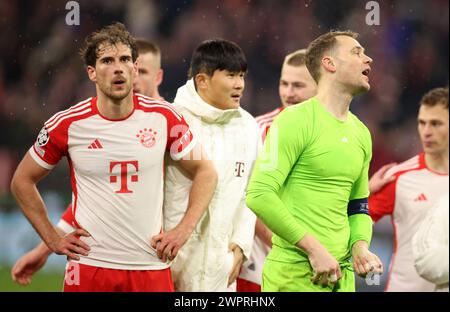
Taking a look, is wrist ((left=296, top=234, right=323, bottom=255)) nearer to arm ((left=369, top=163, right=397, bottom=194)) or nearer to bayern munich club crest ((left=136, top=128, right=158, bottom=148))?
bayern munich club crest ((left=136, top=128, right=158, bottom=148))

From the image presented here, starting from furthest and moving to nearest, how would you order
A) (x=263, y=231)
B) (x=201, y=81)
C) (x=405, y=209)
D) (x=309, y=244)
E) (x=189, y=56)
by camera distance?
(x=189, y=56)
(x=405, y=209)
(x=263, y=231)
(x=201, y=81)
(x=309, y=244)

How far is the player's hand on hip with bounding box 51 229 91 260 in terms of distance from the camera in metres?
3.96

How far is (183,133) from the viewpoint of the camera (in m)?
4.07

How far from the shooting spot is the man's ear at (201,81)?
4570mm

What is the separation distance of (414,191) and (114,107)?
2.52 metres

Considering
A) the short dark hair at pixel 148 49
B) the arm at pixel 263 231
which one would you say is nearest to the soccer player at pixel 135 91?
the short dark hair at pixel 148 49

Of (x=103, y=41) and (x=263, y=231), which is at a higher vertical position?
(x=103, y=41)

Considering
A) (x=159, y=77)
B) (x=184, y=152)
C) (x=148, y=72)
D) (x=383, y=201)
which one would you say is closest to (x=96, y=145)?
(x=184, y=152)

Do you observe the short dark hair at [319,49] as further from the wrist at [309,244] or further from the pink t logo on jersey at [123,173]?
the pink t logo on jersey at [123,173]

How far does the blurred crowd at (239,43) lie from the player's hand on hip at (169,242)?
146cm

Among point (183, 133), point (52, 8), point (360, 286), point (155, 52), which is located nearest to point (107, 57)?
point (183, 133)

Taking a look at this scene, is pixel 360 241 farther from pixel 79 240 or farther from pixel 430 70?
pixel 430 70

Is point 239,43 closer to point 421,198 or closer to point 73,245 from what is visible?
point 421,198

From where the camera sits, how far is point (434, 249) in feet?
17.2
